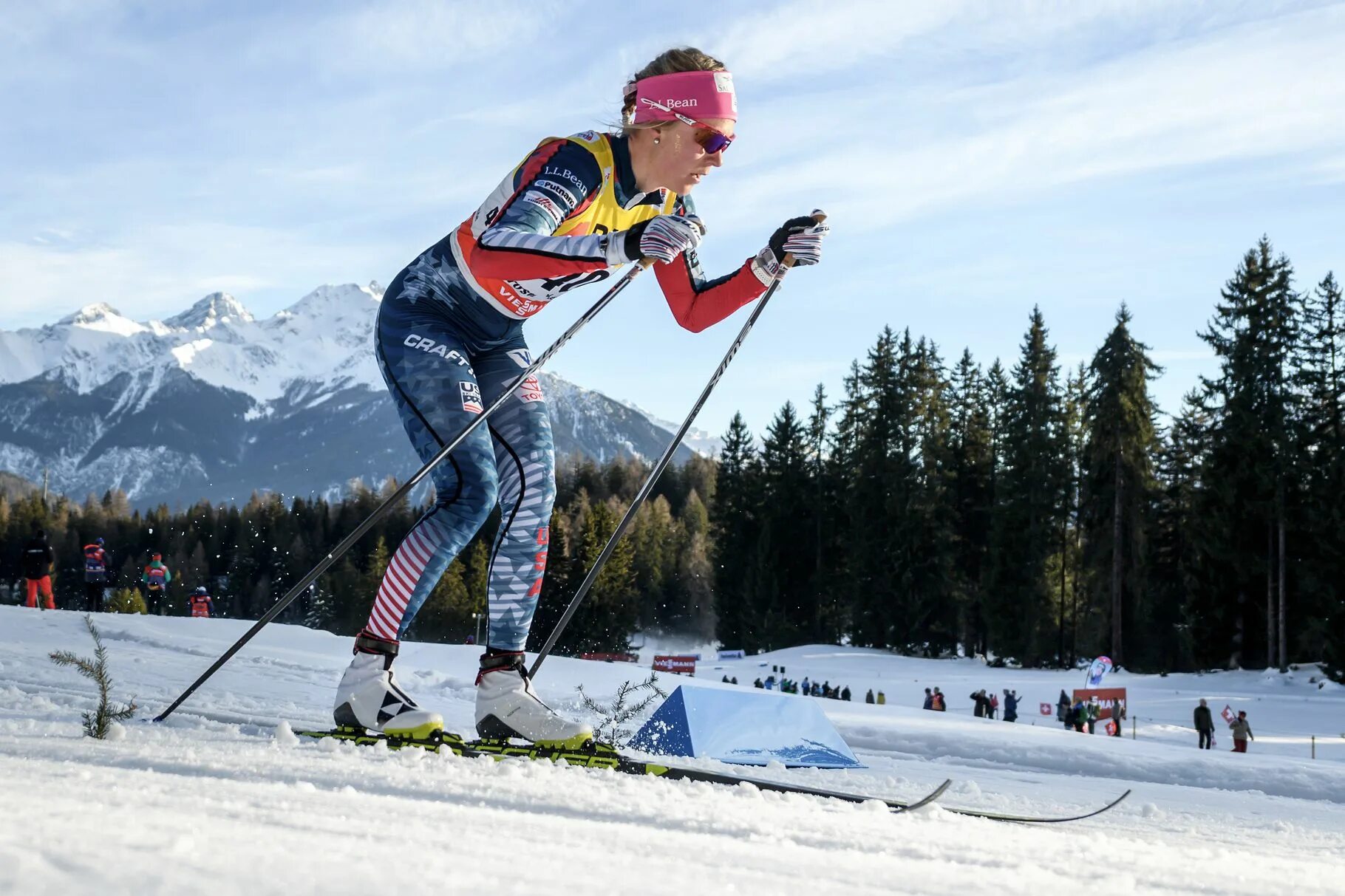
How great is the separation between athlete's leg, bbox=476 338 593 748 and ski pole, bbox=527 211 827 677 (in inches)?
6.2

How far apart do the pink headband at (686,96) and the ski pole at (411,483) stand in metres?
0.48

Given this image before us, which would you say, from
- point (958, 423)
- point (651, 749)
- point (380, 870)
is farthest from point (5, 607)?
point (958, 423)

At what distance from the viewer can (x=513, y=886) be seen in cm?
115

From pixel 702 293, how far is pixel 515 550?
1.17m

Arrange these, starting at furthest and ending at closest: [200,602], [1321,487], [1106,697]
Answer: [1321,487], [1106,697], [200,602]

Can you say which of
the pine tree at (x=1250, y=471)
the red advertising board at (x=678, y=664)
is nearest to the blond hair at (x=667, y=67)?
the red advertising board at (x=678, y=664)

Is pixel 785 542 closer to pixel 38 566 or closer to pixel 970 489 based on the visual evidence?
pixel 970 489

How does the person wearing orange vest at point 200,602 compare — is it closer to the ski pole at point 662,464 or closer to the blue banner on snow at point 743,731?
the blue banner on snow at point 743,731

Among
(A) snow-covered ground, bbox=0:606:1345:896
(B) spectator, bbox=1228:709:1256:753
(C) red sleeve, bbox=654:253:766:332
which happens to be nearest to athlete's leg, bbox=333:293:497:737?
(A) snow-covered ground, bbox=0:606:1345:896

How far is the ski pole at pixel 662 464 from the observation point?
13.0ft

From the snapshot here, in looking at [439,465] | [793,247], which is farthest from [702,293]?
[439,465]

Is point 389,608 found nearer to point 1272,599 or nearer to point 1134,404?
point 1272,599

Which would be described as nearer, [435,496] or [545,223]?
[545,223]

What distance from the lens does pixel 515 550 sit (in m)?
3.71
